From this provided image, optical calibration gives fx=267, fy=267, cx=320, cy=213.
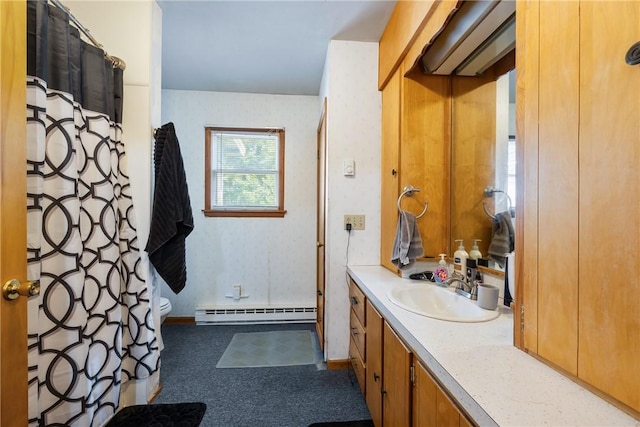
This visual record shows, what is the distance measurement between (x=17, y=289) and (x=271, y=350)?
181 centimetres

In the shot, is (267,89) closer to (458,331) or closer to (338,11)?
(338,11)

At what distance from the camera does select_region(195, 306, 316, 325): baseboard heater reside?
2799 mm

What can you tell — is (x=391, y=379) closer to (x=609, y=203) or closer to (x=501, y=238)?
(x=501, y=238)

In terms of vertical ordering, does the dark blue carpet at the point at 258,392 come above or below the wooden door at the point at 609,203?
below

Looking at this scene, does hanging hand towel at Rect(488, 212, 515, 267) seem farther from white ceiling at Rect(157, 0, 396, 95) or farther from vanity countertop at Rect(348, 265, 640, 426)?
white ceiling at Rect(157, 0, 396, 95)

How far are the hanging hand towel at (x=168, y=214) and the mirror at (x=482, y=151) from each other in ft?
5.57

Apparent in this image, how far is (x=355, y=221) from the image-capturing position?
200cm

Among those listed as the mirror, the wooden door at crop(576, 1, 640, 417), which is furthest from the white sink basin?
the wooden door at crop(576, 1, 640, 417)

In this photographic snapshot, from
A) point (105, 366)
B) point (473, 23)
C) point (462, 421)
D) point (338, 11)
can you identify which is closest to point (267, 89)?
point (338, 11)

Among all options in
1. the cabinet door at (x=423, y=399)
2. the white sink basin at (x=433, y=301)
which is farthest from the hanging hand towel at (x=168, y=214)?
the cabinet door at (x=423, y=399)

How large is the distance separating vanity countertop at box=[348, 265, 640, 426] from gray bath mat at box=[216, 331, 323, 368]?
57.7 inches

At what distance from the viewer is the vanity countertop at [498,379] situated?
19.8 inches

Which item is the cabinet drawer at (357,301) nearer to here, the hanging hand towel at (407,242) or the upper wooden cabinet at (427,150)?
the hanging hand towel at (407,242)

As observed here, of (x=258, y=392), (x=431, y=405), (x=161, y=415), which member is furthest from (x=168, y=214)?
(x=431, y=405)
